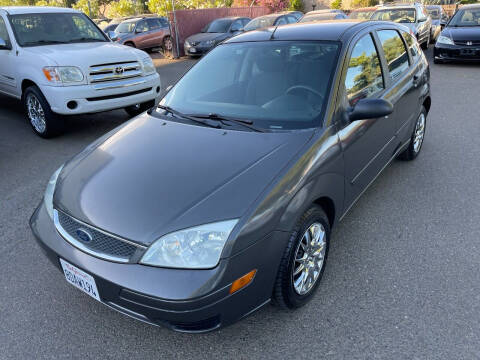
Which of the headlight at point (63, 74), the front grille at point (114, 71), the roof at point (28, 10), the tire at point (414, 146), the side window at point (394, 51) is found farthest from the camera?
the roof at point (28, 10)

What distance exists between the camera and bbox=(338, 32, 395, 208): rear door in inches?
107

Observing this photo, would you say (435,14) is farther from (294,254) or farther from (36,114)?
(294,254)

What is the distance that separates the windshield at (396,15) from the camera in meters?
12.0

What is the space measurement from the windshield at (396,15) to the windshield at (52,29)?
9.01 meters

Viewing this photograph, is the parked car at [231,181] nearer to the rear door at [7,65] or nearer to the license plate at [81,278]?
the license plate at [81,278]

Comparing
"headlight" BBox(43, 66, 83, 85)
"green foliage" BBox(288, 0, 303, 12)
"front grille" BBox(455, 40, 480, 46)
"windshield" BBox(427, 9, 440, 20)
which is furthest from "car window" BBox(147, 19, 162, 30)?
"green foliage" BBox(288, 0, 303, 12)

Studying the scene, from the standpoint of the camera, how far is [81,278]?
2094 mm

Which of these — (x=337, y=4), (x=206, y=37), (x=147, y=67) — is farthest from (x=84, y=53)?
(x=337, y=4)

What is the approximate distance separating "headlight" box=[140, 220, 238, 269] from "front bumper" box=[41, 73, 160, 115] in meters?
4.15

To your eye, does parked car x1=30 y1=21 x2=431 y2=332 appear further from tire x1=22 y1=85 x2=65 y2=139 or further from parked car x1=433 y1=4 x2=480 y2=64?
parked car x1=433 y1=4 x2=480 y2=64

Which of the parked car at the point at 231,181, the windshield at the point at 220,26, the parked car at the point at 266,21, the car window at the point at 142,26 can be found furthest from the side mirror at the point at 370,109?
the car window at the point at 142,26

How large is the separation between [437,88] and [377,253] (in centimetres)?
654

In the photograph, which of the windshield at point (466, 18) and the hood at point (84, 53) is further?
the windshield at point (466, 18)

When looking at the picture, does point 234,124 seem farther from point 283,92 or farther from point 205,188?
point 205,188
